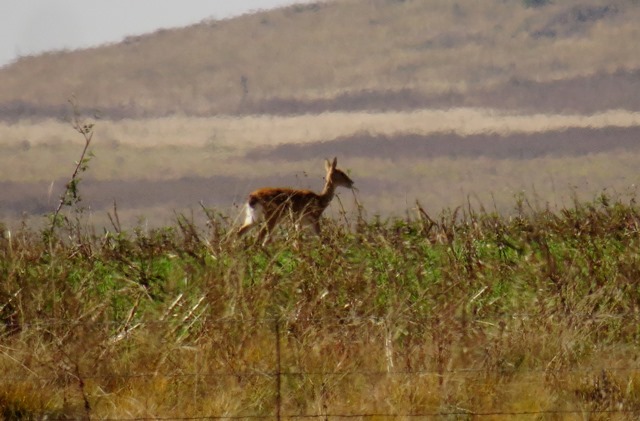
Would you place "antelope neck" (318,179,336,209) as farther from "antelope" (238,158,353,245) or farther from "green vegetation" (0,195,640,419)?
"green vegetation" (0,195,640,419)

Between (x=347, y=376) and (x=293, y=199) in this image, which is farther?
(x=293, y=199)

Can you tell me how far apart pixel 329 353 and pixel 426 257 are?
3.35 meters

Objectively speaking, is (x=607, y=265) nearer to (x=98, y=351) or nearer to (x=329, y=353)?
(x=329, y=353)

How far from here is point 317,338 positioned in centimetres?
817

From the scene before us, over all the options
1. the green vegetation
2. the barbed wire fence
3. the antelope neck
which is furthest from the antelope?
the barbed wire fence

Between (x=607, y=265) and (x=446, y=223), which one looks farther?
(x=446, y=223)

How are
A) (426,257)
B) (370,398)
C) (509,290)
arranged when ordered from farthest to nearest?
(426,257), (509,290), (370,398)

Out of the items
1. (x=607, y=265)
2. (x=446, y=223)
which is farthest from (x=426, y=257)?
(x=607, y=265)

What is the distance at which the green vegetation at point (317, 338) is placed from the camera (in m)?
7.42

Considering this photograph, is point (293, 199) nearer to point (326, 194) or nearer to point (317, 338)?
point (326, 194)

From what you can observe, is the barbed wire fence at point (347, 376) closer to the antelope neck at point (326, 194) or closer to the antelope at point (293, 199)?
the antelope at point (293, 199)

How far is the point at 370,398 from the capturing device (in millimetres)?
7316

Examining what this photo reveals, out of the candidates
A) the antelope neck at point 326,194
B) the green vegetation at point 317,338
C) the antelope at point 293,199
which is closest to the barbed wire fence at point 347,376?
the green vegetation at point 317,338

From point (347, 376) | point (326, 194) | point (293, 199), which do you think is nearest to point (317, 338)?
point (347, 376)
